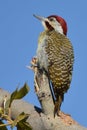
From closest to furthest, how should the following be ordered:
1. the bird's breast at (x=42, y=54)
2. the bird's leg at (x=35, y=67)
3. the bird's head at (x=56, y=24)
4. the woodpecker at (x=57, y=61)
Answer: the bird's leg at (x=35, y=67) → the bird's breast at (x=42, y=54) → the woodpecker at (x=57, y=61) → the bird's head at (x=56, y=24)

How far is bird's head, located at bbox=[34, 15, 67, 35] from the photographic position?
4.72m

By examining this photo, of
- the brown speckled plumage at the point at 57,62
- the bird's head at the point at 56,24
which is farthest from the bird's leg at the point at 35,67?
the bird's head at the point at 56,24

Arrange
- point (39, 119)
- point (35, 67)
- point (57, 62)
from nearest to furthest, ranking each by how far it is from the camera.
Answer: point (39, 119)
point (35, 67)
point (57, 62)

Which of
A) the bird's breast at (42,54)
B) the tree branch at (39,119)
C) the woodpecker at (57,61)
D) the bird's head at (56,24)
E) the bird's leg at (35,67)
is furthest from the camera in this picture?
the bird's head at (56,24)

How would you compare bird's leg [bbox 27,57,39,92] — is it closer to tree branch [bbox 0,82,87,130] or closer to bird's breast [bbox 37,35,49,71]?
bird's breast [bbox 37,35,49,71]

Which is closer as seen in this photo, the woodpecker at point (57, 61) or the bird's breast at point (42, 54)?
the bird's breast at point (42, 54)

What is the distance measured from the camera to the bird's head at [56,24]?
4719 mm

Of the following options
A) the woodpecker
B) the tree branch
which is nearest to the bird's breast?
the woodpecker

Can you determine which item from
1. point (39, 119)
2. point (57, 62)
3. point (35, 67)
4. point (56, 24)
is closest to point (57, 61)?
point (57, 62)

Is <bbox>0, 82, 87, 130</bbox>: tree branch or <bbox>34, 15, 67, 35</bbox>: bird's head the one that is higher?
<bbox>34, 15, 67, 35</bbox>: bird's head

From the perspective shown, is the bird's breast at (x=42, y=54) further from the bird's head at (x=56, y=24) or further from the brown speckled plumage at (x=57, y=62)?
the bird's head at (x=56, y=24)

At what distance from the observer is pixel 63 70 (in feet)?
11.9

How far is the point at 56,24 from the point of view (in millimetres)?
4883

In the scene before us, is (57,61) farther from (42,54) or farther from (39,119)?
(39,119)
